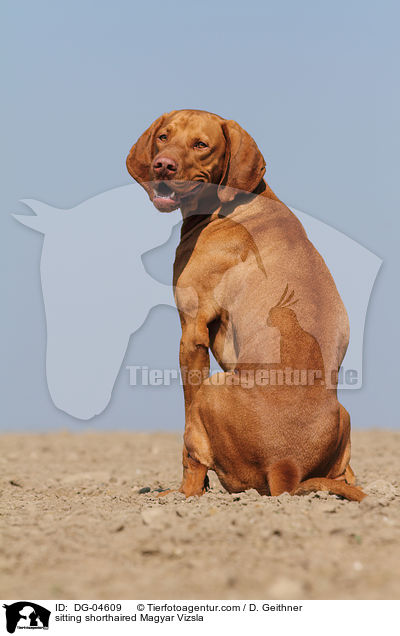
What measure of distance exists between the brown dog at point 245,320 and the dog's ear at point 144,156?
1cm

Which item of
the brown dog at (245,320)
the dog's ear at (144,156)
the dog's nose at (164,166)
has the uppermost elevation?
the dog's ear at (144,156)

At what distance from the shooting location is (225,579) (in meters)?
3.68

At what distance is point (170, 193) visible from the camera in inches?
262

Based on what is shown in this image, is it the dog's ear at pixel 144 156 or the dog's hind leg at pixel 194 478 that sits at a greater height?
the dog's ear at pixel 144 156

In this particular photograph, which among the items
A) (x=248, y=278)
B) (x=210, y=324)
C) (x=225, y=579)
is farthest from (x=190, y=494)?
(x=225, y=579)

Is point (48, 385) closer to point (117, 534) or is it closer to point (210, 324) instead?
point (210, 324)

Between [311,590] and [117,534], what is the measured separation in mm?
1461

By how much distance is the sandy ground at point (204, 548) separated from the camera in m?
3.64

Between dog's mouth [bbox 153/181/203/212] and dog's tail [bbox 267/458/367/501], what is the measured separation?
2.55m
